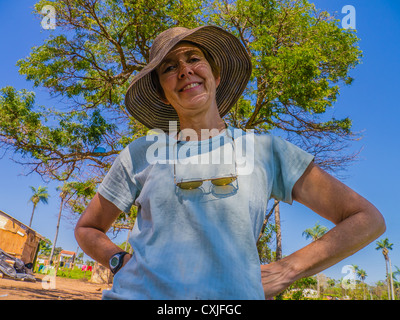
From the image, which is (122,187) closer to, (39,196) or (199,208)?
(199,208)

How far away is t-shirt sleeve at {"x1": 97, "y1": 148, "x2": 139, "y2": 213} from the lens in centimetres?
145

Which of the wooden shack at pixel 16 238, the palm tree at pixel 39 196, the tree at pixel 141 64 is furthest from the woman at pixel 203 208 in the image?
the palm tree at pixel 39 196

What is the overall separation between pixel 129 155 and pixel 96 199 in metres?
0.26

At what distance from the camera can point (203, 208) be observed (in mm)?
1166

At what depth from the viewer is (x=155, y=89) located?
6.10ft

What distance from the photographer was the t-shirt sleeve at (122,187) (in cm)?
145

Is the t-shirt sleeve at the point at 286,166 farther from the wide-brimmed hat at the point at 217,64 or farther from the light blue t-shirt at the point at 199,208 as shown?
the wide-brimmed hat at the point at 217,64

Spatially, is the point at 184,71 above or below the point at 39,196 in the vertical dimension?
below

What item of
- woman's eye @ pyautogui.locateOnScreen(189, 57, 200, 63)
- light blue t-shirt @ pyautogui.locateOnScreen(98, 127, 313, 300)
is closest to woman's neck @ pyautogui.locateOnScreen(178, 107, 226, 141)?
light blue t-shirt @ pyautogui.locateOnScreen(98, 127, 313, 300)

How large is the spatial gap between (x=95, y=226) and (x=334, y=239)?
100 cm

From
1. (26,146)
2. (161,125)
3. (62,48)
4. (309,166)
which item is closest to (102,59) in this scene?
(62,48)

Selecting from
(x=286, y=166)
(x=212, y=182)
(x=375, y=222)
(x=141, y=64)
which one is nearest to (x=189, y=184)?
(x=212, y=182)

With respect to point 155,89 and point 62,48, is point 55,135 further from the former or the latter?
point 155,89

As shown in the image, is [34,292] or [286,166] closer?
[286,166]
